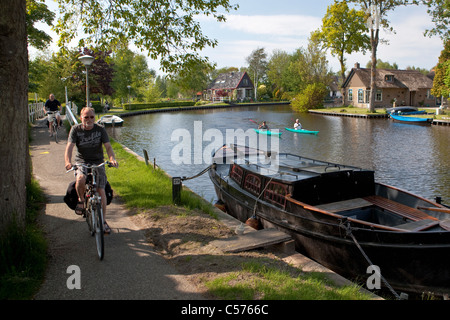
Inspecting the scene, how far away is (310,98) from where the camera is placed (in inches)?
2512

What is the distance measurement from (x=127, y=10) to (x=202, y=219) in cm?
718

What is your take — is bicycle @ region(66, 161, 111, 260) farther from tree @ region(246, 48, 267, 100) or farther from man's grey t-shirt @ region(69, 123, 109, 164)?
tree @ region(246, 48, 267, 100)

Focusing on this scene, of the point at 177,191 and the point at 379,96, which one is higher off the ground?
the point at 379,96

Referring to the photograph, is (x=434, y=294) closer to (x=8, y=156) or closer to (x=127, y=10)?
(x=8, y=156)

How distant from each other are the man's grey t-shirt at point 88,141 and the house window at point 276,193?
4771 mm

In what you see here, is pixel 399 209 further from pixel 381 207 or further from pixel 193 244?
pixel 193 244

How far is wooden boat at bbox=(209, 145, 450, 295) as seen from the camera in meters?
7.12

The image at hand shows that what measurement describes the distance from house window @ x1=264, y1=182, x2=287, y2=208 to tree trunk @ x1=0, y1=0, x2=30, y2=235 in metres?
5.99

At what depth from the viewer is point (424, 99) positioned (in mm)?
60562

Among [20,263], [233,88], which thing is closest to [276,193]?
[20,263]

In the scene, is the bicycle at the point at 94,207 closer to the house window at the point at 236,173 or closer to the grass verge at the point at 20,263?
the grass verge at the point at 20,263

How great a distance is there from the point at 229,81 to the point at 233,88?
4.56 m

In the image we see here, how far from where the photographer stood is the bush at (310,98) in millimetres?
63438

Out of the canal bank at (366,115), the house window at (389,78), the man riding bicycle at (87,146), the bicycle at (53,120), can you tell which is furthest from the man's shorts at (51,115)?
the house window at (389,78)
